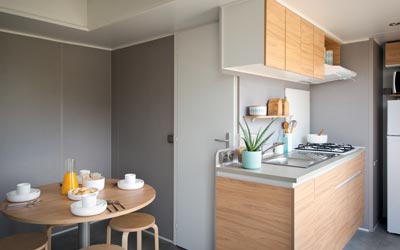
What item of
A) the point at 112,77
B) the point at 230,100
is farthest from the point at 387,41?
the point at 112,77

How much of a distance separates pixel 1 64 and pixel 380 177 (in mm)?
4301

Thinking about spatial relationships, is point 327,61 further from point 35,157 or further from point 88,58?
point 35,157

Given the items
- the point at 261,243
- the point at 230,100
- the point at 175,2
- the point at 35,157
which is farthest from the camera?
the point at 35,157

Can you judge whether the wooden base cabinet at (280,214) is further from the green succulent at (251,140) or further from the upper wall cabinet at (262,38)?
the upper wall cabinet at (262,38)

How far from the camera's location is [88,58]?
11.7 feet

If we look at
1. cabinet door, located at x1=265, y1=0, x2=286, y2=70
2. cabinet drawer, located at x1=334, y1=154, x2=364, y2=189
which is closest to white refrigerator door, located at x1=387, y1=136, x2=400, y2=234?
cabinet drawer, located at x1=334, y1=154, x2=364, y2=189

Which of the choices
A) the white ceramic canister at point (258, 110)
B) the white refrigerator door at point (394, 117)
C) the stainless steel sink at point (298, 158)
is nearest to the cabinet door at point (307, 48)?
the white ceramic canister at point (258, 110)

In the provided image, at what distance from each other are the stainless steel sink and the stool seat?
1039 mm

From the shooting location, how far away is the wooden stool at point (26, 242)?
1794 millimetres

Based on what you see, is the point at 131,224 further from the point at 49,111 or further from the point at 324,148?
the point at 324,148

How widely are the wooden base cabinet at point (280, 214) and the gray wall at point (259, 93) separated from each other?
2.16 feet

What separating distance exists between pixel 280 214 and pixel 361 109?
203 cm

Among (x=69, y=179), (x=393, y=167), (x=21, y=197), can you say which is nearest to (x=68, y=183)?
(x=69, y=179)

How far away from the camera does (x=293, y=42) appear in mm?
2428
